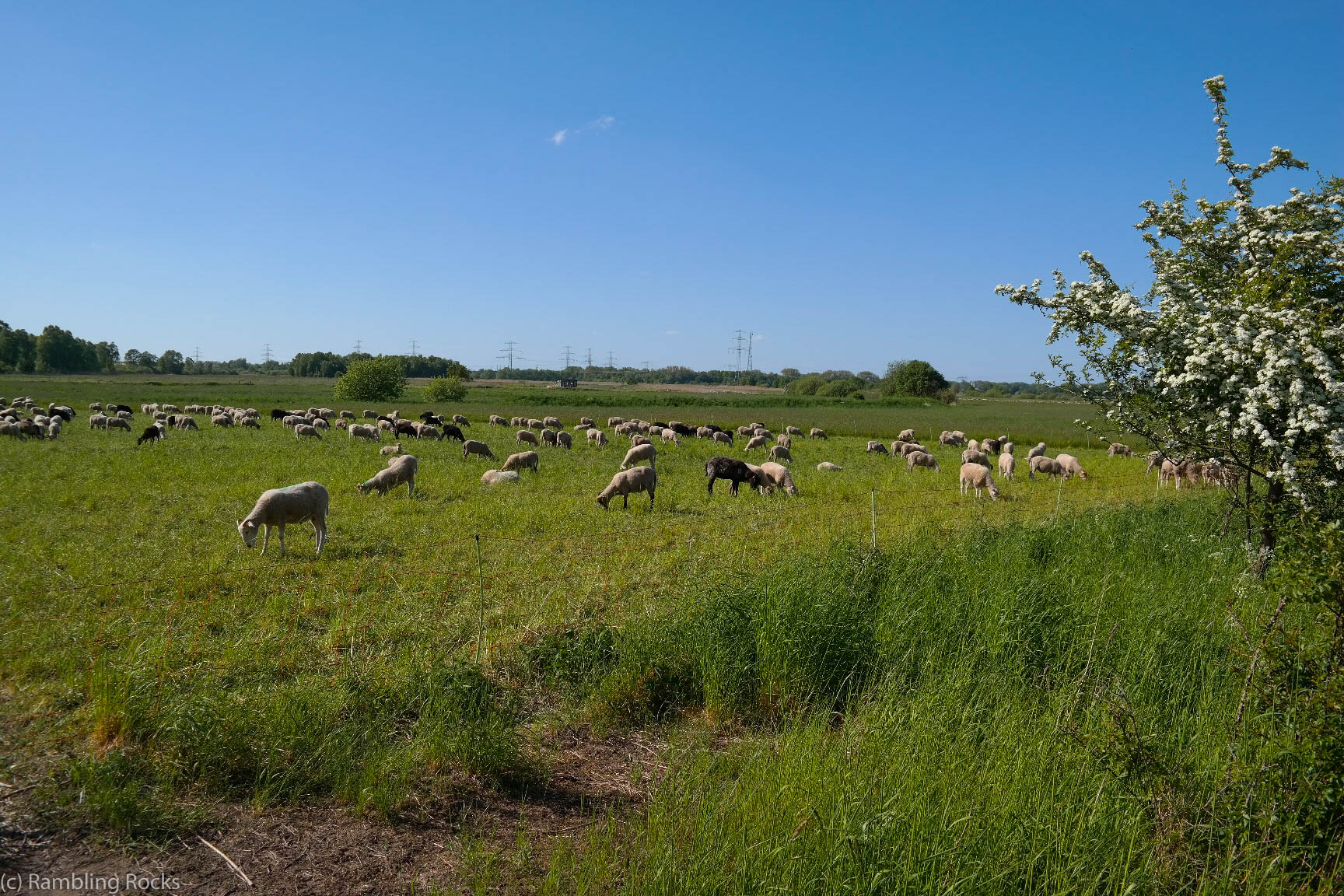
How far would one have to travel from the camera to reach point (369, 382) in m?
80.0

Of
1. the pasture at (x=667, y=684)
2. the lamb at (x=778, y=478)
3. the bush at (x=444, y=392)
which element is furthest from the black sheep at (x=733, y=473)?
the bush at (x=444, y=392)

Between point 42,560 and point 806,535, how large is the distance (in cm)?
1186

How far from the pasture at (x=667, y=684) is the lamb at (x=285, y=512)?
13.1 inches

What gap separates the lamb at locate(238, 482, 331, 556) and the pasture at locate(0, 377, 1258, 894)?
13.1 inches

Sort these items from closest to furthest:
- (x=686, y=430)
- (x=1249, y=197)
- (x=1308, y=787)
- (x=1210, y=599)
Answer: (x=1308, y=787) < (x=1210, y=599) < (x=1249, y=197) < (x=686, y=430)

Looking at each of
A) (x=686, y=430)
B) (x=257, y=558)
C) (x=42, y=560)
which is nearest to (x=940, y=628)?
(x=257, y=558)

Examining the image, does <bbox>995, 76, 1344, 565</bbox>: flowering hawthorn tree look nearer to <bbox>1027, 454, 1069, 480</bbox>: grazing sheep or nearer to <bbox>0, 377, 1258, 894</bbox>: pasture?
<bbox>0, 377, 1258, 894</bbox>: pasture

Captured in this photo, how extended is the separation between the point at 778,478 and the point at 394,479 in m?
10.6

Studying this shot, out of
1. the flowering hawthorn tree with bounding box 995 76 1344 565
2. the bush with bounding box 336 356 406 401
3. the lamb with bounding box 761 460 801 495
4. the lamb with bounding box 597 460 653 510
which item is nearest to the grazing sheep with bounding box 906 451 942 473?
the lamb with bounding box 761 460 801 495

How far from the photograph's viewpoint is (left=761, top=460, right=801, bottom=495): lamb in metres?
20.5

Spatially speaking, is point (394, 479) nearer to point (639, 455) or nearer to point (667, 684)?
point (639, 455)

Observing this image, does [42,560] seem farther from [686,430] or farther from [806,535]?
[686,430]

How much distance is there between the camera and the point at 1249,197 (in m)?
9.21

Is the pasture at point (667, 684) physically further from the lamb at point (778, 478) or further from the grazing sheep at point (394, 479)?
the lamb at point (778, 478)
